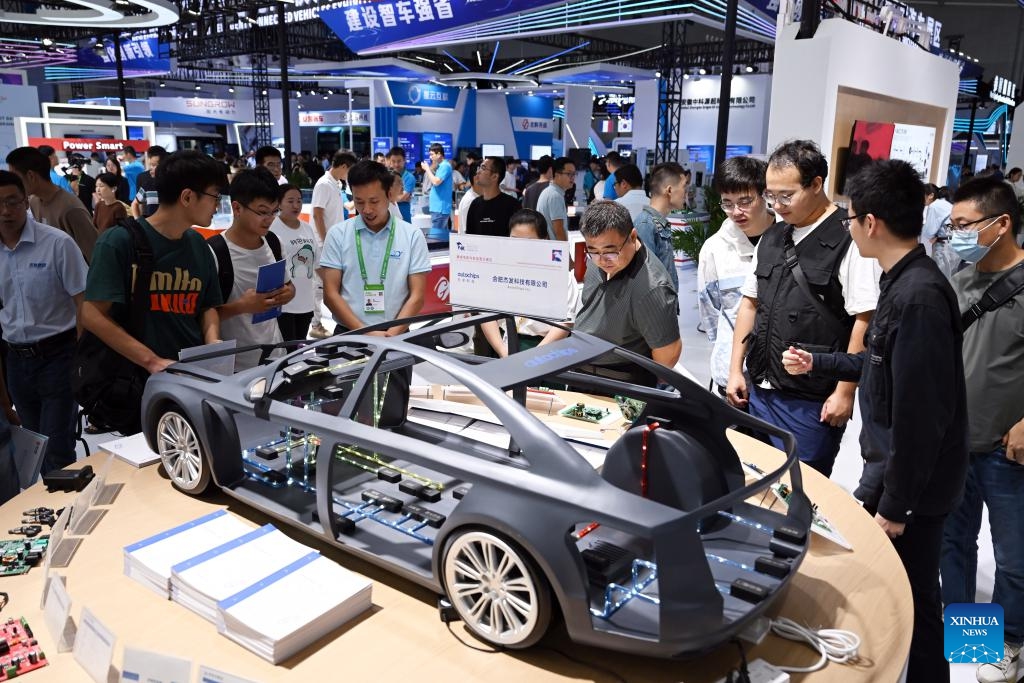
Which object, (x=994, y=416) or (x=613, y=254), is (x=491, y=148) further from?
(x=994, y=416)

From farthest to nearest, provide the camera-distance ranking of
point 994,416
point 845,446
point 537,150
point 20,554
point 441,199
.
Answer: point 537,150
point 441,199
point 845,446
point 994,416
point 20,554

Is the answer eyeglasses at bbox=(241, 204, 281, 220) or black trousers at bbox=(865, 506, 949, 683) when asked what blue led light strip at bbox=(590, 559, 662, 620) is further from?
eyeglasses at bbox=(241, 204, 281, 220)

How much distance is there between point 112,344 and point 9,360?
3.56 ft

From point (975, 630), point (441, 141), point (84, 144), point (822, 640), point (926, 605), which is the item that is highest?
point (441, 141)

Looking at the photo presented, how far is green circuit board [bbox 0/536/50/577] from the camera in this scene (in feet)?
5.68

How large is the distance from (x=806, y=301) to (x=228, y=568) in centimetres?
197

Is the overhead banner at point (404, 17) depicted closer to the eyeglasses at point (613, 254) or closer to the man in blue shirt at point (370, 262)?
the man in blue shirt at point (370, 262)

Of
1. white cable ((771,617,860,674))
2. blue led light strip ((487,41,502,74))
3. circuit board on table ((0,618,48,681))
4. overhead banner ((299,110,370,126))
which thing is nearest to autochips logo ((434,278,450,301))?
circuit board on table ((0,618,48,681))

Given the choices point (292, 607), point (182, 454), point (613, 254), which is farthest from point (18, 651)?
point (613, 254)

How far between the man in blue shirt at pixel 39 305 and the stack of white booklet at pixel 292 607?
85.9 inches

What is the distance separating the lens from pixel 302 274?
4.34 m

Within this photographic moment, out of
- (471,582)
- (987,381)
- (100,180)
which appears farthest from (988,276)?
(100,180)

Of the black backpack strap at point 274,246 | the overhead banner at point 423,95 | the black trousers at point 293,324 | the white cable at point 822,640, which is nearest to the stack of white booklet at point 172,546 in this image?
the white cable at point 822,640

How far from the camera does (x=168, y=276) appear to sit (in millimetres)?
2613
